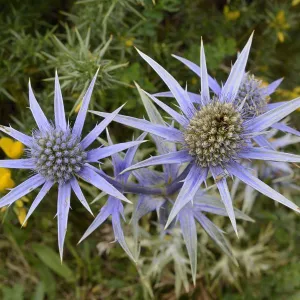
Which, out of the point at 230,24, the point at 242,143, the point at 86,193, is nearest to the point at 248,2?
the point at 230,24

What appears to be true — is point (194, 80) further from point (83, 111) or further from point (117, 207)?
point (83, 111)

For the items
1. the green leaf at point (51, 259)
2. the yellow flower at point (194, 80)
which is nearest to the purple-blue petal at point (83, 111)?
the yellow flower at point (194, 80)

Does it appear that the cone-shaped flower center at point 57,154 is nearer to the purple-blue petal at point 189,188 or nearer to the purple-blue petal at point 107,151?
the purple-blue petal at point 107,151

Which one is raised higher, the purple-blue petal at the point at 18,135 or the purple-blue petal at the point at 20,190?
the purple-blue petal at the point at 18,135

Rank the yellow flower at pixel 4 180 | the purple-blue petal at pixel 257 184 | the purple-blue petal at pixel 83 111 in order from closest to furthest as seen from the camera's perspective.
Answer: the purple-blue petal at pixel 257 184 < the purple-blue petal at pixel 83 111 < the yellow flower at pixel 4 180

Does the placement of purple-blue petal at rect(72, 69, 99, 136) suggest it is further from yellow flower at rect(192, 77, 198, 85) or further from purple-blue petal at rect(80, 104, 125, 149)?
yellow flower at rect(192, 77, 198, 85)

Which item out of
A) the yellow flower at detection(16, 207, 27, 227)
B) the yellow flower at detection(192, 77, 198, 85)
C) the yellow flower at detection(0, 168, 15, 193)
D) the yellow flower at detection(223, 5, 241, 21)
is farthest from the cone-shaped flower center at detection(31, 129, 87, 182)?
the yellow flower at detection(223, 5, 241, 21)

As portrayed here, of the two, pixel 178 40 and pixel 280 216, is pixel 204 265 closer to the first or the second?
pixel 280 216
